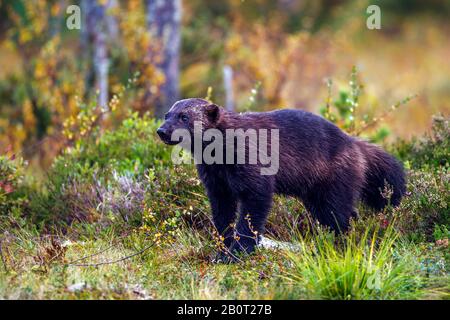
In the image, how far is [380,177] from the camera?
22.8ft

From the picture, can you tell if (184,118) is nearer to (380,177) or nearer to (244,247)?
(244,247)

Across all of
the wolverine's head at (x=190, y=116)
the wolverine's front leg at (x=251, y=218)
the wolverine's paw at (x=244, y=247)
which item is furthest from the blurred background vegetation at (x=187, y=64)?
the wolverine's paw at (x=244, y=247)

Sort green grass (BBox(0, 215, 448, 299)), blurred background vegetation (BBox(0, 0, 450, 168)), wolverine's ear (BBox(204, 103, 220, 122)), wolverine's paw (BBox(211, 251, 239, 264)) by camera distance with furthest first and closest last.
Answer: blurred background vegetation (BBox(0, 0, 450, 168)), wolverine's ear (BBox(204, 103, 220, 122)), wolverine's paw (BBox(211, 251, 239, 264)), green grass (BBox(0, 215, 448, 299))

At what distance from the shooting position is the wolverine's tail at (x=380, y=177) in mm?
6848

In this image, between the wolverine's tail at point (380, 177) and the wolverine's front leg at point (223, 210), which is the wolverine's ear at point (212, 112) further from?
the wolverine's tail at point (380, 177)

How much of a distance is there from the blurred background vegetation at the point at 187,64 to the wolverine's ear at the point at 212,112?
1.69 m

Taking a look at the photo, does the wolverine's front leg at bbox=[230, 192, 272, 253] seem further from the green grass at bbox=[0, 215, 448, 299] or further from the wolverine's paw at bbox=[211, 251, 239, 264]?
the green grass at bbox=[0, 215, 448, 299]

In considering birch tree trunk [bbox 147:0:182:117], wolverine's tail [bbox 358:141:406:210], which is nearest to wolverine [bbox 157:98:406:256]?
wolverine's tail [bbox 358:141:406:210]

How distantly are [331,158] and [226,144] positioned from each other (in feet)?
3.17

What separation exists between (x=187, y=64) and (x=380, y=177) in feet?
28.2

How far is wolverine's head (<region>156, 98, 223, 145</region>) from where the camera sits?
20.4 feet

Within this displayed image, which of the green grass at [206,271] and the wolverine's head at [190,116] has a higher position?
the wolverine's head at [190,116]

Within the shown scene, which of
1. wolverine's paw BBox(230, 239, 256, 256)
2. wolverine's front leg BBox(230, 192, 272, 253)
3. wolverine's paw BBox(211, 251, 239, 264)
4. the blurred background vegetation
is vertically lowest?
wolverine's paw BBox(211, 251, 239, 264)
